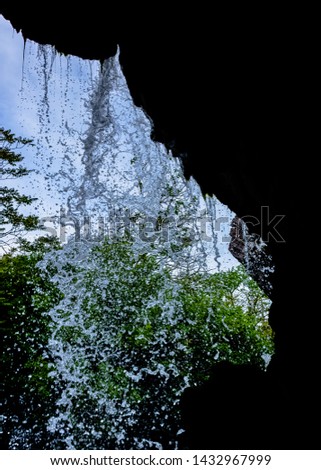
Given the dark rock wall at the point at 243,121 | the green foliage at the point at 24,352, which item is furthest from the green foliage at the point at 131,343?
the dark rock wall at the point at 243,121

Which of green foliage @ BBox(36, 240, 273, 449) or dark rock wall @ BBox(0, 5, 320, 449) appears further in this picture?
green foliage @ BBox(36, 240, 273, 449)

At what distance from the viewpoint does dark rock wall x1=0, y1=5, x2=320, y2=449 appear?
319 centimetres

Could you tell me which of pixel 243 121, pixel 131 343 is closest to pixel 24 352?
pixel 131 343

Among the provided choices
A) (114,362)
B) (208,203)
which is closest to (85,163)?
(208,203)

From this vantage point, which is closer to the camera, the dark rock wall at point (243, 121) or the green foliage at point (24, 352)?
the dark rock wall at point (243, 121)

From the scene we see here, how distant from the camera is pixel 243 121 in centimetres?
378

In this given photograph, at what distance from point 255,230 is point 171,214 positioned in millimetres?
8710

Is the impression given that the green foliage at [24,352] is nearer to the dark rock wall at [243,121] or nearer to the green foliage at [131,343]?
the green foliage at [131,343]

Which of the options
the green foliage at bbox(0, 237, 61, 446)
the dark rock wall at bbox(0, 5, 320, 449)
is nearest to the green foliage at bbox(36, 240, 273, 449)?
the green foliage at bbox(0, 237, 61, 446)

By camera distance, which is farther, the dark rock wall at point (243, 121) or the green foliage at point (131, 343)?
the green foliage at point (131, 343)

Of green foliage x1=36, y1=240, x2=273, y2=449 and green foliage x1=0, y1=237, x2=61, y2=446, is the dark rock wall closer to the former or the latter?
green foliage x1=36, y1=240, x2=273, y2=449

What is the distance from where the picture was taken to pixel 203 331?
1031 cm

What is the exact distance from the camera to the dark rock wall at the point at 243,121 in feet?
10.5

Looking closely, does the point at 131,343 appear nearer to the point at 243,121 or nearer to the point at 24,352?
the point at 24,352
